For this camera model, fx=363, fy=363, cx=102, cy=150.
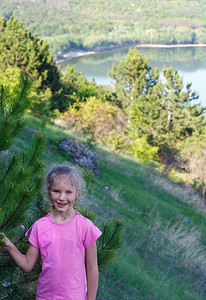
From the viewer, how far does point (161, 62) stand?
91.2 m

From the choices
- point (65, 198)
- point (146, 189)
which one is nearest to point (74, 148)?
point (146, 189)

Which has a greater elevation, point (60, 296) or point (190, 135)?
point (60, 296)

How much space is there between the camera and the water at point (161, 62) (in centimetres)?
7394

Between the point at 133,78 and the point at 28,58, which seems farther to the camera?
the point at 133,78

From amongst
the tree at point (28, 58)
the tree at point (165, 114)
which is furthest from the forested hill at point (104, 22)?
the tree at point (28, 58)

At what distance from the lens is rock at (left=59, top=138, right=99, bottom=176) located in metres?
8.99

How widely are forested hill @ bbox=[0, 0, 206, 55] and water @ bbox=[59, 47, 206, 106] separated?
863cm

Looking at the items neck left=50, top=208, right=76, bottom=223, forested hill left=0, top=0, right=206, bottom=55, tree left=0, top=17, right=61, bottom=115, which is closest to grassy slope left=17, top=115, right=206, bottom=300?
neck left=50, top=208, right=76, bottom=223

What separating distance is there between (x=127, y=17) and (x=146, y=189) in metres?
182

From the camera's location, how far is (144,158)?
18266 millimetres

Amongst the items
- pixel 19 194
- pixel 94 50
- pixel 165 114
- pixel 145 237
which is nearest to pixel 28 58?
pixel 165 114

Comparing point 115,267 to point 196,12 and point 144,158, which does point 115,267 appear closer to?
point 144,158

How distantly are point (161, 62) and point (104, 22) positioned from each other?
7218cm

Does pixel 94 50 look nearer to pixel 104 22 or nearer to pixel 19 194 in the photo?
pixel 104 22
